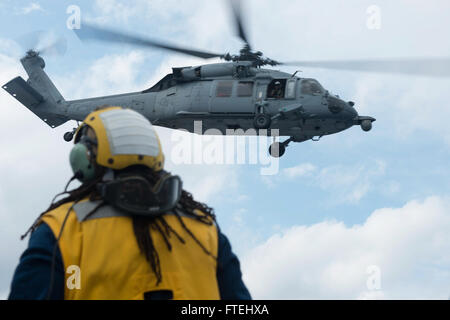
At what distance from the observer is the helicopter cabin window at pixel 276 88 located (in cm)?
2073

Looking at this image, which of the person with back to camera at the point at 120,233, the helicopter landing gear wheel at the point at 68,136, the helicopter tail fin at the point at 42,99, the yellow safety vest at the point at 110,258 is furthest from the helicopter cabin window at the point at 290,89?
the yellow safety vest at the point at 110,258

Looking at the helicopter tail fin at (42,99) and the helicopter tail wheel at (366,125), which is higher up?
the helicopter tail fin at (42,99)

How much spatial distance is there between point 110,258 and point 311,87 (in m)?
18.1

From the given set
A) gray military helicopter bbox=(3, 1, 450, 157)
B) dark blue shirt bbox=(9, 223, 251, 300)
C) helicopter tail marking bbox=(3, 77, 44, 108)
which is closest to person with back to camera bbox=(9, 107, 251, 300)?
dark blue shirt bbox=(9, 223, 251, 300)

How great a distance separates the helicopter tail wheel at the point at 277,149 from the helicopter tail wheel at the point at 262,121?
1.95 m

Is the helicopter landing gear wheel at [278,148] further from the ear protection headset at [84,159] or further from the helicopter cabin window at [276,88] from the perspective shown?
the ear protection headset at [84,159]

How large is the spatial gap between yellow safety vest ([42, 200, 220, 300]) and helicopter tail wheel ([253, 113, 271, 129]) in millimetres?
16801

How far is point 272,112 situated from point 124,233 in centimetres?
1733

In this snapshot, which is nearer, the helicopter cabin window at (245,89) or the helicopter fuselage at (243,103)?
the helicopter fuselage at (243,103)

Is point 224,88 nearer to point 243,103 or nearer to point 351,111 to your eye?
point 243,103

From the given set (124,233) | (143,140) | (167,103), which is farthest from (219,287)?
(167,103)

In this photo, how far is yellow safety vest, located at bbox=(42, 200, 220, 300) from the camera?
3252mm

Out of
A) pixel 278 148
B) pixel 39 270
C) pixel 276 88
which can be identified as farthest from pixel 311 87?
pixel 39 270
